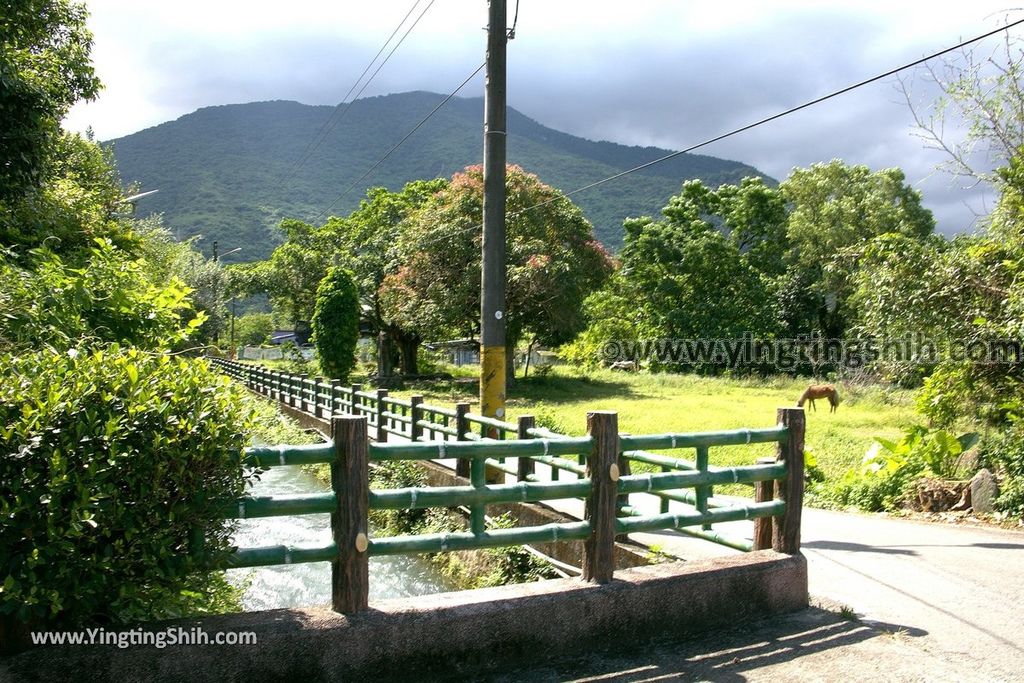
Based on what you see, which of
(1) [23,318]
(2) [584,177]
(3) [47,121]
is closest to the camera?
(1) [23,318]

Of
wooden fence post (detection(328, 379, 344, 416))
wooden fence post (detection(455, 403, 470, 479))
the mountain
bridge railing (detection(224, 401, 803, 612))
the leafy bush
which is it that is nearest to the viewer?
bridge railing (detection(224, 401, 803, 612))

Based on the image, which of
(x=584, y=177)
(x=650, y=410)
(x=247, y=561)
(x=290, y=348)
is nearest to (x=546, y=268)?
(x=650, y=410)

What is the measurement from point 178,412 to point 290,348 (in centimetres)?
5064

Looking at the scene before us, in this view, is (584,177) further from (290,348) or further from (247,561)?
(247,561)

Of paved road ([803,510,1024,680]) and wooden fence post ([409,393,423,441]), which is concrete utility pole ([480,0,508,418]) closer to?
wooden fence post ([409,393,423,441])

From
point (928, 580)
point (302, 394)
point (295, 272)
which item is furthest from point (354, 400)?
point (295, 272)

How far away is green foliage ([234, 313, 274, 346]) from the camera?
243 ft

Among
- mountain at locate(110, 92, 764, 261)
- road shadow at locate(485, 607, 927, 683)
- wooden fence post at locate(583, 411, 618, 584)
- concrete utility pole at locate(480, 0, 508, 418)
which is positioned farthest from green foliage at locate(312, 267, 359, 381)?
mountain at locate(110, 92, 764, 261)

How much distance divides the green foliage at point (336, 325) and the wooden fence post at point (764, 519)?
86.6ft

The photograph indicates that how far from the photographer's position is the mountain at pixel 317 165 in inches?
4685

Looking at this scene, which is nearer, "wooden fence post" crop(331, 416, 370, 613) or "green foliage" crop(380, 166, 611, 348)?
"wooden fence post" crop(331, 416, 370, 613)

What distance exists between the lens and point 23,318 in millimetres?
6363

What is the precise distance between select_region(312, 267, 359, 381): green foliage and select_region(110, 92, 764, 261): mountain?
7989cm

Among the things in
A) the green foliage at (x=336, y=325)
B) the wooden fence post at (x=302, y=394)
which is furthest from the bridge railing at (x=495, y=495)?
the green foliage at (x=336, y=325)
